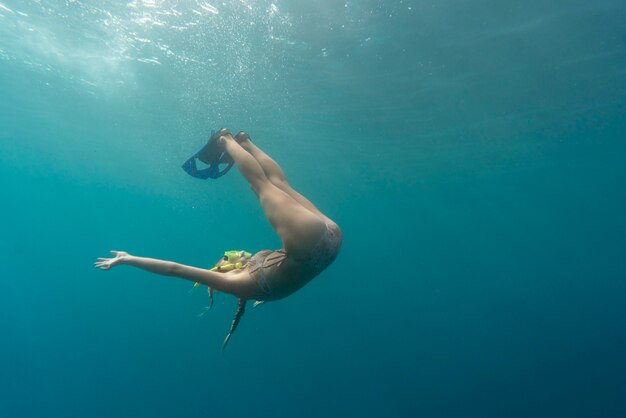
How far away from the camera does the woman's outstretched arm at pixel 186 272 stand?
11.5 feet

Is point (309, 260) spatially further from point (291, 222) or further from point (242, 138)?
point (242, 138)

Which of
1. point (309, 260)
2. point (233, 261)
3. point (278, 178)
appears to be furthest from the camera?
point (233, 261)

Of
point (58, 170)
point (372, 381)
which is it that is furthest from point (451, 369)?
point (58, 170)

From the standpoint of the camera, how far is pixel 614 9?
487 inches

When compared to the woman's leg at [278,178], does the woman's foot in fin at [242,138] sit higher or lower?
higher

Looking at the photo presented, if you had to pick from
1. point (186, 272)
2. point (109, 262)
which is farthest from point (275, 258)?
point (109, 262)

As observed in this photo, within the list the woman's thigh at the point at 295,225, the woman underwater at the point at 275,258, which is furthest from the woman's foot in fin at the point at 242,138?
the woman's thigh at the point at 295,225

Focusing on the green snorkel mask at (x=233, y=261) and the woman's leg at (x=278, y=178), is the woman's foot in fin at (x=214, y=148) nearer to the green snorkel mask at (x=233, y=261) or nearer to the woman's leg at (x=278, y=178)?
the woman's leg at (x=278, y=178)

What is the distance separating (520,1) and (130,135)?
106ft

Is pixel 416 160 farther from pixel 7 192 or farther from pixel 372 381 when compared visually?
pixel 7 192

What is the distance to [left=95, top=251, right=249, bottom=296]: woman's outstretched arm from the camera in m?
3.52

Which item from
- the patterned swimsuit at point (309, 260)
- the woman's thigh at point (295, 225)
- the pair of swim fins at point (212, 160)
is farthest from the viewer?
the pair of swim fins at point (212, 160)

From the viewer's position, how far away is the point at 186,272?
351 centimetres

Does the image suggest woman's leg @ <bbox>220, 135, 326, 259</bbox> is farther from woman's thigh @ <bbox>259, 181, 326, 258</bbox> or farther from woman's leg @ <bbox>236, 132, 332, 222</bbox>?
woman's leg @ <bbox>236, 132, 332, 222</bbox>
